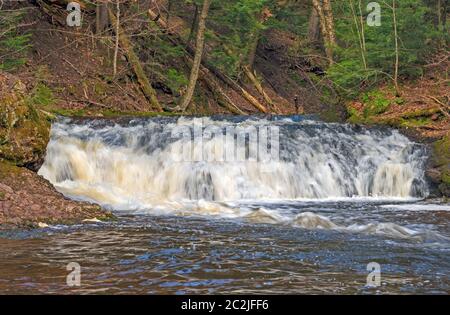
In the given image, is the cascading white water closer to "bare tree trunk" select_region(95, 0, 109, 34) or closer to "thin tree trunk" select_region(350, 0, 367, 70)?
"thin tree trunk" select_region(350, 0, 367, 70)

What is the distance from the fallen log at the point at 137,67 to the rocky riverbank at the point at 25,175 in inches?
396

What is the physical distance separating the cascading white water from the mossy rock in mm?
1165

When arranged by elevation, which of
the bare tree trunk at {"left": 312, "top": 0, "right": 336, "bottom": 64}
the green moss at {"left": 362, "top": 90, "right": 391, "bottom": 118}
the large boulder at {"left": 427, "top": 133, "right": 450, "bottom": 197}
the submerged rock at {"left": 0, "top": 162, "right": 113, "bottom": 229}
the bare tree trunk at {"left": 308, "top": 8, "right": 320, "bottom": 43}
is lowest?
the submerged rock at {"left": 0, "top": 162, "right": 113, "bottom": 229}

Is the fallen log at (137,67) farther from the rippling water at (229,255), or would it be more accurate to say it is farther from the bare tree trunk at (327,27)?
the rippling water at (229,255)

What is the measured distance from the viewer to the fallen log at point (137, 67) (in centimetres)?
2166

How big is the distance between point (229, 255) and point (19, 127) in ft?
18.7

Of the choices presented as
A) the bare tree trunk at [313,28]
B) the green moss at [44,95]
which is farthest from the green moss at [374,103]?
the bare tree trunk at [313,28]

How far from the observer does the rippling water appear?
5629 mm

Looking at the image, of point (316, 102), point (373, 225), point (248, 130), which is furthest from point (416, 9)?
point (316, 102)

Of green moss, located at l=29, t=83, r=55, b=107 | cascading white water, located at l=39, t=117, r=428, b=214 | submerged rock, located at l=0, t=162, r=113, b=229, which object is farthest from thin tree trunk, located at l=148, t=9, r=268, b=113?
submerged rock, located at l=0, t=162, r=113, b=229

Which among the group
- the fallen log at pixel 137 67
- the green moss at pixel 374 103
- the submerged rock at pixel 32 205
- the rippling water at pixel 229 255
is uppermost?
the fallen log at pixel 137 67

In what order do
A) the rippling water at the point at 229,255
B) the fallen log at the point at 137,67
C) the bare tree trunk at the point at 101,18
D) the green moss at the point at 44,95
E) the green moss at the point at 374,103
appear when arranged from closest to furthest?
1. the rippling water at the point at 229,255
2. the green moss at the point at 374,103
3. the green moss at the point at 44,95
4. the fallen log at the point at 137,67
5. the bare tree trunk at the point at 101,18

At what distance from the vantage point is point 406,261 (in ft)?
21.9

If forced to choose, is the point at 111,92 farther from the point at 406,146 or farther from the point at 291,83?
the point at 291,83
